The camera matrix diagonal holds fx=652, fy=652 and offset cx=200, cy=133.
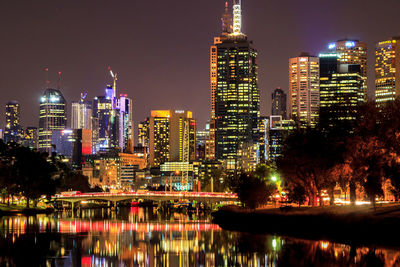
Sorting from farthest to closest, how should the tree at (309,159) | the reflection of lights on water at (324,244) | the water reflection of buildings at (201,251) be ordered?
the tree at (309,159) → the reflection of lights on water at (324,244) → the water reflection of buildings at (201,251)

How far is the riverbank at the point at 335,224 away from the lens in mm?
67750

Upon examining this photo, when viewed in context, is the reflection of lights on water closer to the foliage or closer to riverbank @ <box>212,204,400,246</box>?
riverbank @ <box>212,204,400,246</box>

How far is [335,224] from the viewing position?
75.8 meters

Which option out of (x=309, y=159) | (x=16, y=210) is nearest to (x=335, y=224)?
(x=309, y=159)

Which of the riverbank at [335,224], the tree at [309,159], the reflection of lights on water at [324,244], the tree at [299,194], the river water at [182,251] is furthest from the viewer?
the tree at [299,194]

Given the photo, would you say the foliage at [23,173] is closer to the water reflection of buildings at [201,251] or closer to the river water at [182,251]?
the water reflection of buildings at [201,251]

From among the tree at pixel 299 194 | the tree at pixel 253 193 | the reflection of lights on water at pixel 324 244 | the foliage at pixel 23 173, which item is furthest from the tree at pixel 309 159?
the foliage at pixel 23 173

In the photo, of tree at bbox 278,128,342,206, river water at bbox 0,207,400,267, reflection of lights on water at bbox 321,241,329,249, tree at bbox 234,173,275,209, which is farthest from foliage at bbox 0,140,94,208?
reflection of lights on water at bbox 321,241,329,249

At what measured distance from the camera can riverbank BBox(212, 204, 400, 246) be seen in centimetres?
6775

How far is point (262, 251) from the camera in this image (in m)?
62.8

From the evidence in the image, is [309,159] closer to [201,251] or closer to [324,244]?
[324,244]

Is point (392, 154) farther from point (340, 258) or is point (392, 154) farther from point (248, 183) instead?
point (248, 183)

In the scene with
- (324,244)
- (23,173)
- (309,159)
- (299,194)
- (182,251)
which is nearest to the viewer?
(182,251)

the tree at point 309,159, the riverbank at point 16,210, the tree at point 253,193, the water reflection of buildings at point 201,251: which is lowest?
the riverbank at point 16,210
